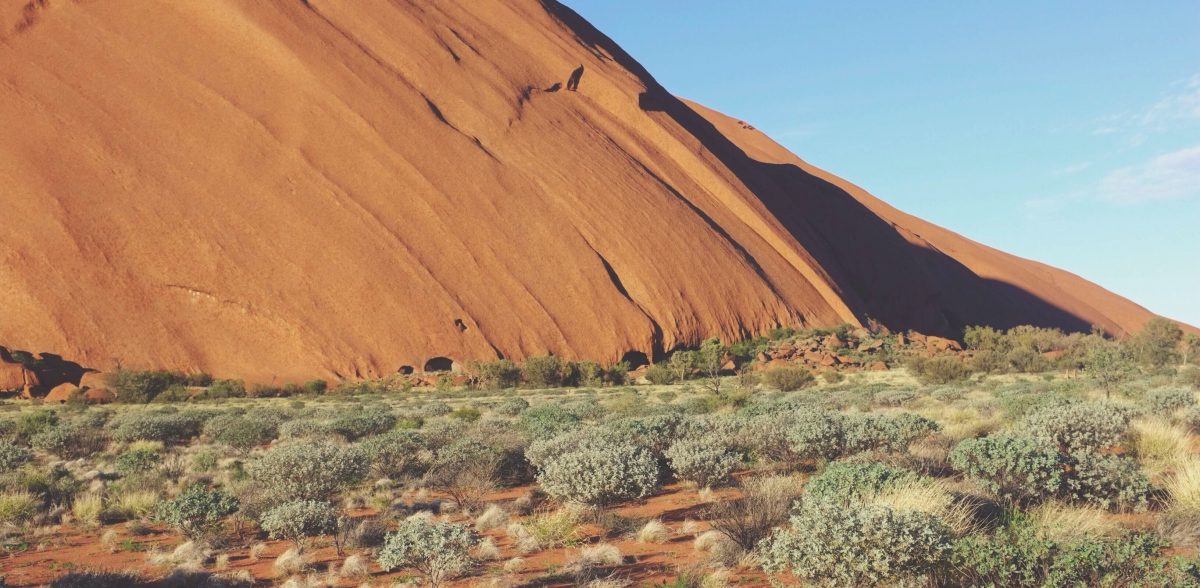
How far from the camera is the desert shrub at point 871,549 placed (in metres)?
4.34

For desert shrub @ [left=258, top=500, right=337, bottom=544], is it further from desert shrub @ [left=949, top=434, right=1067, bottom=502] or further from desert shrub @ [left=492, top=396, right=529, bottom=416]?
desert shrub @ [left=492, top=396, right=529, bottom=416]

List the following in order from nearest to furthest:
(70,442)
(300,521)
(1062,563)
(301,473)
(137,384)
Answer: (1062,563) → (300,521) → (301,473) → (70,442) → (137,384)

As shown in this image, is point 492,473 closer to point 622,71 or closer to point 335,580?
point 335,580

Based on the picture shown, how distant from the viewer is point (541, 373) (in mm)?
28531

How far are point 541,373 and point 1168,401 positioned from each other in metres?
20.3

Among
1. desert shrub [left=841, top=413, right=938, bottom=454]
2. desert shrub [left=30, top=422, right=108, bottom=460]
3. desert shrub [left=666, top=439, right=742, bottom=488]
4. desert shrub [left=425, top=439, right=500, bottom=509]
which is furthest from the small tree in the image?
desert shrub [left=30, top=422, right=108, bottom=460]

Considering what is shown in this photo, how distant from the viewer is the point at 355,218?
3161 centimetres

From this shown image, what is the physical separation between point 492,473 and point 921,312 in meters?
47.8

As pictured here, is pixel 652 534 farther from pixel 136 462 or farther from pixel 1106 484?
pixel 136 462

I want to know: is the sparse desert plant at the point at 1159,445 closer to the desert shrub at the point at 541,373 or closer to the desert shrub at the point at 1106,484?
the desert shrub at the point at 1106,484

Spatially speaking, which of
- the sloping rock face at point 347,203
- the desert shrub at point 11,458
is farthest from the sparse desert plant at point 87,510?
the sloping rock face at point 347,203

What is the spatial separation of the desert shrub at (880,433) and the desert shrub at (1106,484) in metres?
1.83

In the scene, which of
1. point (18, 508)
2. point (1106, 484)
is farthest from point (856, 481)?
point (18, 508)

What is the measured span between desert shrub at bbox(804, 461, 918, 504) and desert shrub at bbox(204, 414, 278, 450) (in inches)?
396
